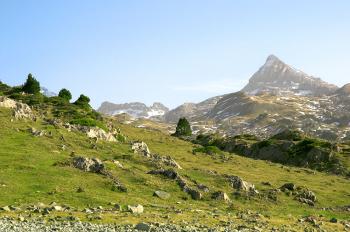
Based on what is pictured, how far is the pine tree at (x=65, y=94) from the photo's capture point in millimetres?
130375

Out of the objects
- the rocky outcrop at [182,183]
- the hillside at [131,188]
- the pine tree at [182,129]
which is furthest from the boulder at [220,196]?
the pine tree at [182,129]

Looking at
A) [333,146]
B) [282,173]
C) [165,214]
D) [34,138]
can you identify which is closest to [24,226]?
[165,214]

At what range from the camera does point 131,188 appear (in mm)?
45281

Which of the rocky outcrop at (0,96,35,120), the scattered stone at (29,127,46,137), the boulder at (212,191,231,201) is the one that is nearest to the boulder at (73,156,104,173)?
the boulder at (212,191,231,201)

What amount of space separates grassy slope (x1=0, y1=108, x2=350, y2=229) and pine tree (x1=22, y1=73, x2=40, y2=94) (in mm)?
51755

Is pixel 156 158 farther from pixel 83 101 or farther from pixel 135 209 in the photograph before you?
pixel 83 101

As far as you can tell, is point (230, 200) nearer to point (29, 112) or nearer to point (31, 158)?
point (31, 158)

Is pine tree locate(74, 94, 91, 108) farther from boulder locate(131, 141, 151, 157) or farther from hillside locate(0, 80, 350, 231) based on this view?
boulder locate(131, 141, 151, 157)

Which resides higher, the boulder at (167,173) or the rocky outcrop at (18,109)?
the rocky outcrop at (18,109)

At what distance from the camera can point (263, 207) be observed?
4747 cm

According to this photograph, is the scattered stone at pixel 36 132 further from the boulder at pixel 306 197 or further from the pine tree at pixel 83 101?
the pine tree at pixel 83 101

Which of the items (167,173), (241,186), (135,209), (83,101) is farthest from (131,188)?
(83,101)

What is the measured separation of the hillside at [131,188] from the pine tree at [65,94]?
161 feet

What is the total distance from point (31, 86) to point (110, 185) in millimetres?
89232
